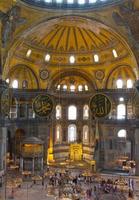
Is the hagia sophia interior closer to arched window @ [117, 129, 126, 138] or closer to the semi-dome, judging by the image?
arched window @ [117, 129, 126, 138]

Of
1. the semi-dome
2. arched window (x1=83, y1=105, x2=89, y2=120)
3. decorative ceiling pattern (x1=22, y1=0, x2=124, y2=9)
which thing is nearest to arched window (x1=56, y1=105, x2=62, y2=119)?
arched window (x1=83, y1=105, x2=89, y2=120)

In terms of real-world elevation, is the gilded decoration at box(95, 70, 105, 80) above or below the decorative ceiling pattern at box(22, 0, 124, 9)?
below

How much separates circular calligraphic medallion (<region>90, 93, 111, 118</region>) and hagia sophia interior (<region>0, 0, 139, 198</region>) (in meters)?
5.23

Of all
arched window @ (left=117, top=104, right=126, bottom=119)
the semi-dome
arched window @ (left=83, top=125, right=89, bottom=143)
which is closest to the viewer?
the semi-dome

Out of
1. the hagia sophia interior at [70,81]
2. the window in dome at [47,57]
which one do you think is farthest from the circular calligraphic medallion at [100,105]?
the window in dome at [47,57]

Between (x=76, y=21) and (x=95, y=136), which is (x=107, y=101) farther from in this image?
(x=95, y=136)

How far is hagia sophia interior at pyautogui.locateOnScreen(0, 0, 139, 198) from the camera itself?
30.1 m

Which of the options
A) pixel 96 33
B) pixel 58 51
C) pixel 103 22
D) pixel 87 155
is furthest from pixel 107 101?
pixel 87 155

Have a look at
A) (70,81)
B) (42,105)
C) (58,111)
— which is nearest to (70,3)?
(42,105)

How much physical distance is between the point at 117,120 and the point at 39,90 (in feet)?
29.4

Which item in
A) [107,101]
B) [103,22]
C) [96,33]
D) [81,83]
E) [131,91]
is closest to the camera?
[107,101]

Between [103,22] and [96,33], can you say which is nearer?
[103,22]

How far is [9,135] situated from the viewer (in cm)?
3694

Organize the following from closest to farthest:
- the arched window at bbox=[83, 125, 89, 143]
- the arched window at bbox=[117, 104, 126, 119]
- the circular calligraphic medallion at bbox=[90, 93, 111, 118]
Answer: the circular calligraphic medallion at bbox=[90, 93, 111, 118]
the arched window at bbox=[117, 104, 126, 119]
the arched window at bbox=[83, 125, 89, 143]
